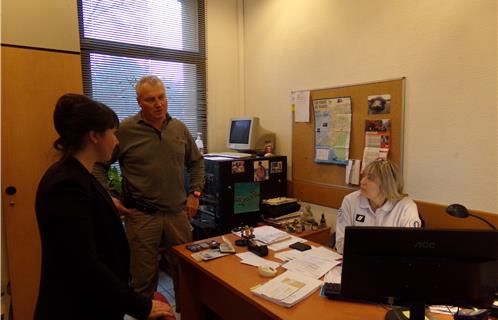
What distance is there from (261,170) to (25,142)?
1.77m

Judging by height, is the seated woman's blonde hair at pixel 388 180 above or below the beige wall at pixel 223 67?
below

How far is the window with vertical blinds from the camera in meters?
2.88

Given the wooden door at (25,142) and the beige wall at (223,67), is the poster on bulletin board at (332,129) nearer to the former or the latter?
the beige wall at (223,67)

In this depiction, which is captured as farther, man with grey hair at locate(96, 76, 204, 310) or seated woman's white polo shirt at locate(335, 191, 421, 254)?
man with grey hair at locate(96, 76, 204, 310)

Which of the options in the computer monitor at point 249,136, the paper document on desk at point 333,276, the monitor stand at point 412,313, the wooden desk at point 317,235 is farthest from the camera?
the computer monitor at point 249,136

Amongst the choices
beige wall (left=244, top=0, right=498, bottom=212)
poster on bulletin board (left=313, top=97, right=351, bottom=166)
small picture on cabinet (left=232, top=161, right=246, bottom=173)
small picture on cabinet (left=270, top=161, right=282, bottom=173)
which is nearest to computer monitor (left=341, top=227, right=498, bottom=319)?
beige wall (left=244, top=0, right=498, bottom=212)

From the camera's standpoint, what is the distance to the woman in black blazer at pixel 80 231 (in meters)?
1.05

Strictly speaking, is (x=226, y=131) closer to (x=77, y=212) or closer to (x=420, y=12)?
(x=420, y=12)

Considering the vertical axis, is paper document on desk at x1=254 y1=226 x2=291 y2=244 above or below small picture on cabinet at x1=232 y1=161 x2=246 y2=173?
below

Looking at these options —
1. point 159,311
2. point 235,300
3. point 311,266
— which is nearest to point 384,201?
point 311,266

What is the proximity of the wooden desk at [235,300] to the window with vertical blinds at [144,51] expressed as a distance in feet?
5.68

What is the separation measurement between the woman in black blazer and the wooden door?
1.23 m

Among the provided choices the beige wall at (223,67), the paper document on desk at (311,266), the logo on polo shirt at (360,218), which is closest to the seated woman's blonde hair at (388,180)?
the logo on polo shirt at (360,218)

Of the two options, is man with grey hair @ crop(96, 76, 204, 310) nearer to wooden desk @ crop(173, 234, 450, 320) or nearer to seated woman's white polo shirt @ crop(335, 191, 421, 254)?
wooden desk @ crop(173, 234, 450, 320)
